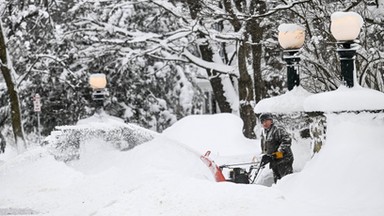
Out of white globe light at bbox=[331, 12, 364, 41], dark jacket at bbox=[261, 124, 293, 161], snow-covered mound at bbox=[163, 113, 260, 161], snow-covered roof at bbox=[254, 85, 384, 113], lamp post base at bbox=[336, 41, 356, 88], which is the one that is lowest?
snow-covered mound at bbox=[163, 113, 260, 161]

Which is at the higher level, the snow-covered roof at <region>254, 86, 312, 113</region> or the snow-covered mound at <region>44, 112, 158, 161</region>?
Answer: the snow-covered roof at <region>254, 86, 312, 113</region>

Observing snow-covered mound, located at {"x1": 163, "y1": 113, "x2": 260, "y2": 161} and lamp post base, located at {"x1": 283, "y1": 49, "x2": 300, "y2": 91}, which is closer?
lamp post base, located at {"x1": 283, "y1": 49, "x2": 300, "y2": 91}

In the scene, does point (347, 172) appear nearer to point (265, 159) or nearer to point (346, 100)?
point (346, 100)

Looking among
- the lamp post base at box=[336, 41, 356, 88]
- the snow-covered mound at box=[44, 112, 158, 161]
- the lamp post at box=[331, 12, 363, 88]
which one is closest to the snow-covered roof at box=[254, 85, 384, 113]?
the lamp post base at box=[336, 41, 356, 88]

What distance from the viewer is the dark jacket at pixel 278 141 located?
9.41 meters

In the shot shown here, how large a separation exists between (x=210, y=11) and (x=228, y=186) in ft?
41.1

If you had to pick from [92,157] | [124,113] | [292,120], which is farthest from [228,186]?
[124,113]

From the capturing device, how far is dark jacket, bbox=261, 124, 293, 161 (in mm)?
9406

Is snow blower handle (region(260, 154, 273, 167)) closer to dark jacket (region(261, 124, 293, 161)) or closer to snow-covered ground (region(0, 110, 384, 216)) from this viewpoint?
dark jacket (region(261, 124, 293, 161))

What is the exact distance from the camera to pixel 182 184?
24.6ft

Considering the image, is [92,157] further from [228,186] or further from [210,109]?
[210,109]

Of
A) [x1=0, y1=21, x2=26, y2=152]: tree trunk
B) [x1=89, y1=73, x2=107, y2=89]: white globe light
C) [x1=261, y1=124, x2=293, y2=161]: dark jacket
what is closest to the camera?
[x1=261, y1=124, x2=293, y2=161]: dark jacket

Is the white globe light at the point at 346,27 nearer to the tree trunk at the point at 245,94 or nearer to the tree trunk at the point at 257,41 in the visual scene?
the tree trunk at the point at 257,41

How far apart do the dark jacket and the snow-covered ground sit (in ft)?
3.39
